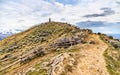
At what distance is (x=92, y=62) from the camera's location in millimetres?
93250

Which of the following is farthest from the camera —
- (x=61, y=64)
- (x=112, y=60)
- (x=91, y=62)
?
(x=112, y=60)

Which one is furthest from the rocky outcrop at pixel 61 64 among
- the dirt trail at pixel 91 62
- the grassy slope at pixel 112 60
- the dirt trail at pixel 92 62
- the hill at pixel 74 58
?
the grassy slope at pixel 112 60

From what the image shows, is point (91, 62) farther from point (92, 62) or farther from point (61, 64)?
point (61, 64)

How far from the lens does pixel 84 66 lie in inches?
3501

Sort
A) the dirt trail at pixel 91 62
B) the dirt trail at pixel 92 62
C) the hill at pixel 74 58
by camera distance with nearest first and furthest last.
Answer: the dirt trail at pixel 92 62
the dirt trail at pixel 91 62
the hill at pixel 74 58

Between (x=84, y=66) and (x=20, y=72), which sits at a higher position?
(x=84, y=66)

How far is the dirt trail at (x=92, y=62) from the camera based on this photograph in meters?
85.4

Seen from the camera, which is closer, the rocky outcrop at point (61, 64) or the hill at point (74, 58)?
the rocky outcrop at point (61, 64)

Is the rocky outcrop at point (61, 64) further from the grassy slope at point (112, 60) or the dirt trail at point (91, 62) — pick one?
the grassy slope at point (112, 60)

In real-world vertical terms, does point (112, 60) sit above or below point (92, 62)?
below

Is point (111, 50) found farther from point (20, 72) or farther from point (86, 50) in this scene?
point (20, 72)

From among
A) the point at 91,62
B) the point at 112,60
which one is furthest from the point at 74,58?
the point at 112,60

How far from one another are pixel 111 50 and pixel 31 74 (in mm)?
37452

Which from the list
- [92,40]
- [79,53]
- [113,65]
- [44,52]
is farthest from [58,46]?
[113,65]
